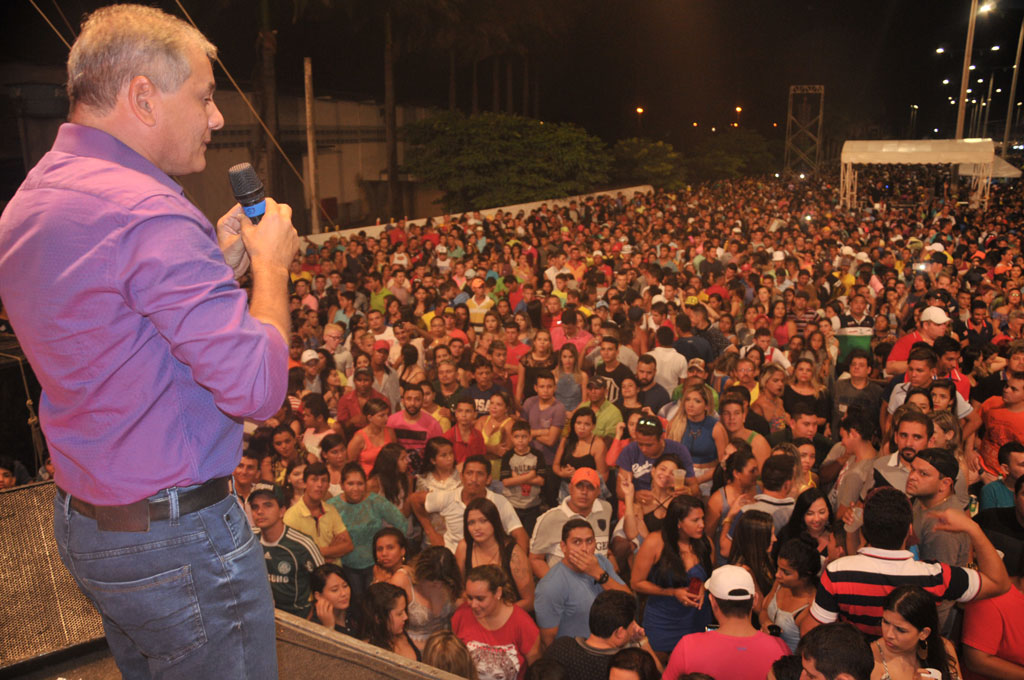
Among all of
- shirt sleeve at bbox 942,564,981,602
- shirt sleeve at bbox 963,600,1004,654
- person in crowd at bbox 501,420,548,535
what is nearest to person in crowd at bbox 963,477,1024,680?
shirt sleeve at bbox 963,600,1004,654

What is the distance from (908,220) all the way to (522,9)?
22.6 metres

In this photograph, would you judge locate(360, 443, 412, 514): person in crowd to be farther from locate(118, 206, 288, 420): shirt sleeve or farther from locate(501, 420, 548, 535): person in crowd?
locate(118, 206, 288, 420): shirt sleeve

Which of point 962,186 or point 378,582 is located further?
point 962,186

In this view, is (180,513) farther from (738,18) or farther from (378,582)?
(738,18)

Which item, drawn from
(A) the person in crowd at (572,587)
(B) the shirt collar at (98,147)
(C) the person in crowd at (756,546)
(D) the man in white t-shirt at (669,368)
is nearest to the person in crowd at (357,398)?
(D) the man in white t-shirt at (669,368)

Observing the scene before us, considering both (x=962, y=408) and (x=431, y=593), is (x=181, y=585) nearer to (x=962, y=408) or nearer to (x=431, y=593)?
(x=431, y=593)

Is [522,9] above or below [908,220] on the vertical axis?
above

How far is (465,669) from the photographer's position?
3916mm

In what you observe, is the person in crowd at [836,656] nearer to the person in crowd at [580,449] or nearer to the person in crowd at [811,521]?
the person in crowd at [811,521]

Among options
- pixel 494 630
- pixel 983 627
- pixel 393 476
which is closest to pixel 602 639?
pixel 494 630

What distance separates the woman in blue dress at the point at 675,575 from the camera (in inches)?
185

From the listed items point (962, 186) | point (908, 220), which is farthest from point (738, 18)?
point (908, 220)

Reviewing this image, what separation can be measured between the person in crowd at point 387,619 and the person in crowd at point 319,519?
93 centimetres

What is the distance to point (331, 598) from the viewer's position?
4.77m
